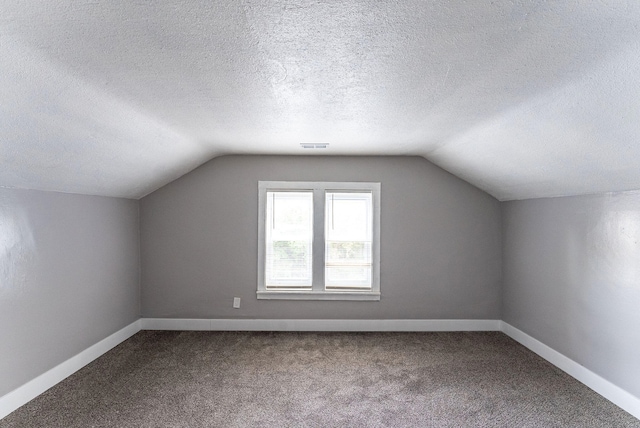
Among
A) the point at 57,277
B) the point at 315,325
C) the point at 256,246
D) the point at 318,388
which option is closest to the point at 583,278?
the point at 318,388

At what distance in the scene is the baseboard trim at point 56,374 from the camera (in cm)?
312

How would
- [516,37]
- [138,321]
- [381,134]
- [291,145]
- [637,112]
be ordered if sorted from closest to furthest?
[516,37] → [637,112] → [381,134] → [291,145] → [138,321]

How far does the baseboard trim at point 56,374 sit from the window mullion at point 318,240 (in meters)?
2.32

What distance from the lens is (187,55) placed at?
6.82 ft

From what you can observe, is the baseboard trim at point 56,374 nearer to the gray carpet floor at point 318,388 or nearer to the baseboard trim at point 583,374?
the gray carpet floor at point 318,388

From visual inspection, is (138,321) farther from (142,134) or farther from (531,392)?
(531,392)

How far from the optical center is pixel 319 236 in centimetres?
536

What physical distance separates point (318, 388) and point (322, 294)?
1759 millimetres

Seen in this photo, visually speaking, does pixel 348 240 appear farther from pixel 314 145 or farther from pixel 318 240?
pixel 314 145

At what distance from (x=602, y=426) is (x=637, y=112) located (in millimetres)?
2176

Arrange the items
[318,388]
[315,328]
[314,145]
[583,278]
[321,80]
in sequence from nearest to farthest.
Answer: [321,80]
[318,388]
[583,278]
[314,145]
[315,328]

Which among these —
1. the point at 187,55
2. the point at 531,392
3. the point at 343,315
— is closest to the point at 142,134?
the point at 187,55

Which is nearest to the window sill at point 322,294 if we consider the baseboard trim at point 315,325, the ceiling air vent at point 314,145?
the baseboard trim at point 315,325

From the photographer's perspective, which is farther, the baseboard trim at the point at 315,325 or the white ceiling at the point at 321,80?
the baseboard trim at the point at 315,325
